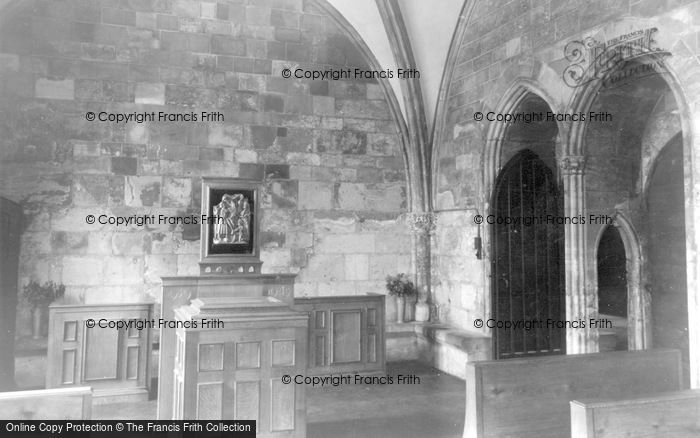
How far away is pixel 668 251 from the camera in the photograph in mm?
6250

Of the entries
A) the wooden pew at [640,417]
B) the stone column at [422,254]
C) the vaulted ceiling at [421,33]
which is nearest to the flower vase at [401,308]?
the stone column at [422,254]

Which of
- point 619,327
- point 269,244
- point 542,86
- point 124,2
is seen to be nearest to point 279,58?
point 124,2

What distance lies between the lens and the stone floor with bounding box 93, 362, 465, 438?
4656mm

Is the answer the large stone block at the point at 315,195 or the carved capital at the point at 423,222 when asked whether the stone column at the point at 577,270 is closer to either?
the carved capital at the point at 423,222

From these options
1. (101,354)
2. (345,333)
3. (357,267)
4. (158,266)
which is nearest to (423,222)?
(357,267)

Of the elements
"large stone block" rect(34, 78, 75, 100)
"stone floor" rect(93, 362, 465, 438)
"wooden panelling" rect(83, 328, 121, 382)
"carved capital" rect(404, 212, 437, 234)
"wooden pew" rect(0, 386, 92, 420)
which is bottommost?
"stone floor" rect(93, 362, 465, 438)

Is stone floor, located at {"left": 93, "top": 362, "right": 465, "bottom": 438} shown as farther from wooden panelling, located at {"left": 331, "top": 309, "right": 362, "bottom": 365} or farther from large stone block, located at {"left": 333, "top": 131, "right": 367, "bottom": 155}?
large stone block, located at {"left": 333, "top": 131, "right": 367, "bottom": 155}

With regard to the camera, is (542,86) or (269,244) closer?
(542,86)

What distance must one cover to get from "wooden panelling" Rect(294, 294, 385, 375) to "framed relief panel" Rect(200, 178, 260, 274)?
1047 mm

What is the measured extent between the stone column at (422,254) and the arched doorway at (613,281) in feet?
7.59

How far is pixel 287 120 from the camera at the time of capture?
767 cm

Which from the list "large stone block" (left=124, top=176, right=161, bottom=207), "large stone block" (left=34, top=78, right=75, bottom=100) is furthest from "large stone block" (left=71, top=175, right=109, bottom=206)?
"large stone block" (left=34, top=78, right=75, bottom=100)

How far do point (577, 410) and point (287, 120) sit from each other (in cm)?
597

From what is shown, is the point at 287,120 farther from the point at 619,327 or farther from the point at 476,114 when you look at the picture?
the point at 619,327
